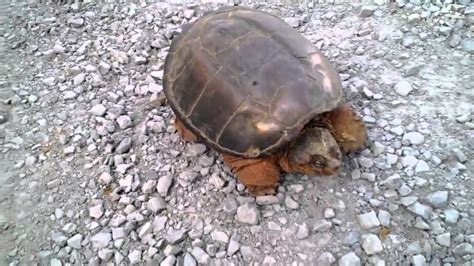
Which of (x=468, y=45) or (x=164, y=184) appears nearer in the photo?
(x=164, y=184)

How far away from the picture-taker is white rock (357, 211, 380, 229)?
2270 millimetres

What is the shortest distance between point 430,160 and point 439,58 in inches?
34.1

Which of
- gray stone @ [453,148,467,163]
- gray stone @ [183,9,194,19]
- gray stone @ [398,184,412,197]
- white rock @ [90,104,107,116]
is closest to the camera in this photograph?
gray stone @ [398,184,412,197]

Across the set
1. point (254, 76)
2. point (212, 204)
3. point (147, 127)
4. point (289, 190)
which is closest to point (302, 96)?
point (254, 76)

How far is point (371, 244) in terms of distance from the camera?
221cm

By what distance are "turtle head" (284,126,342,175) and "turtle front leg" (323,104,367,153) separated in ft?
0.41

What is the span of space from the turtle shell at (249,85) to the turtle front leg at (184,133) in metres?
0.15

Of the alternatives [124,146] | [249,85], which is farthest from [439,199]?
[124,146]

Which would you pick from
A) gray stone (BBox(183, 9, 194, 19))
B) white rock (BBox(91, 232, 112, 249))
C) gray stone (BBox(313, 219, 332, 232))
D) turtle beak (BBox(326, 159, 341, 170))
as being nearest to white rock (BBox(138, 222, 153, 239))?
white rock (BBox(91, 232, 112, 249))

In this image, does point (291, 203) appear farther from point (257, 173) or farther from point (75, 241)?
point (75, 241)

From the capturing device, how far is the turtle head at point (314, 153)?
2232mm

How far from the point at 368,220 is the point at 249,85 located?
86 centimetres

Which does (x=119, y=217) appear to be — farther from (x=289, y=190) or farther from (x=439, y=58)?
(x=439, y=58)

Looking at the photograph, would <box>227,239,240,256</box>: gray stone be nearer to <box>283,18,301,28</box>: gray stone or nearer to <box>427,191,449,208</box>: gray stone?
<box>427,191,449,208</box>: gray stone
